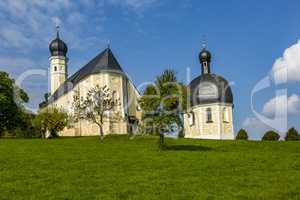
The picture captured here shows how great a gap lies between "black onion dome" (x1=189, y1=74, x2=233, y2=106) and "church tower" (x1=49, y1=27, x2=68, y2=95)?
91.6 ft

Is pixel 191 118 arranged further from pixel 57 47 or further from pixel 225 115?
pixel 57 47

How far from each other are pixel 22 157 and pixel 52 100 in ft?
179

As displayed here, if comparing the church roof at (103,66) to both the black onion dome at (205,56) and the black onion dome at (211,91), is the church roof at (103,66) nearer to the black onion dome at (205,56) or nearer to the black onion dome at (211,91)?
the black onion dome at (205,56)

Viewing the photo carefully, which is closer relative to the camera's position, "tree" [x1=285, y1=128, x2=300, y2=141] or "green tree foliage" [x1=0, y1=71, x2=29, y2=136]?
"green tree foliage" [x1=0, y1=71, x2=29, y2=136]

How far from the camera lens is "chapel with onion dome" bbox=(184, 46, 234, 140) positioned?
2191 inches

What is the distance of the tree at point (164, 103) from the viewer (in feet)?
85.9

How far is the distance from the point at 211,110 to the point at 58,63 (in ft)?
106

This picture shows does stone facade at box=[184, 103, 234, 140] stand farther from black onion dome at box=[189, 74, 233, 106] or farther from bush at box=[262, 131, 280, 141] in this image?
bush at box=[262, 131, 280, 141]

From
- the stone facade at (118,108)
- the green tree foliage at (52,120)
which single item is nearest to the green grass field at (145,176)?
the green tree foliage at (52,120)

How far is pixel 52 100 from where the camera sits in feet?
245

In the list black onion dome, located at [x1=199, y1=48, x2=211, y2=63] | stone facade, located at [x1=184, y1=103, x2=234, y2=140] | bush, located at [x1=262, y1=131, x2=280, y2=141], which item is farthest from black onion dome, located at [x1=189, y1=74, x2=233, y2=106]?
bush, located at [x1=262, y1=131, x2=280, y2=141]

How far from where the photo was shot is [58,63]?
249ft

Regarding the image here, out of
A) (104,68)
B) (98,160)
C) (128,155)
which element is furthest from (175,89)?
(104,68)

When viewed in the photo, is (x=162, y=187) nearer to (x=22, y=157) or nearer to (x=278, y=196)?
(x=278, y=196)
